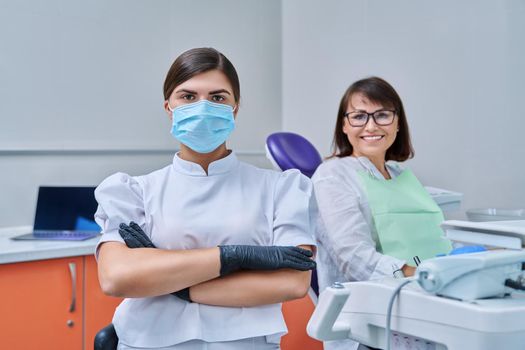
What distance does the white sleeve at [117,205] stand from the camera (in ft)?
3.86

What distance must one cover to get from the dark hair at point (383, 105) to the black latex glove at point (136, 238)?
3.06 ft

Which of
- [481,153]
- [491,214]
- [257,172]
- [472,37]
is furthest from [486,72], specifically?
[257,172]

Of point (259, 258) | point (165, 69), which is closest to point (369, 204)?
point (259, 258)

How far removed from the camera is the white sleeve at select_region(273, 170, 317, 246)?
1.21 m

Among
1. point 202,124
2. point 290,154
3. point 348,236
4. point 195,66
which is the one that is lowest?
point 348,236

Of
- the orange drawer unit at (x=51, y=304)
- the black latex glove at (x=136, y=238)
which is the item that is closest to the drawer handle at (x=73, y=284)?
the orange drawer unit at (x=51, y=304)

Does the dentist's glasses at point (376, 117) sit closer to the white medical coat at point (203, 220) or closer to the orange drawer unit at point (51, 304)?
the white medical coat at point (203, 220)

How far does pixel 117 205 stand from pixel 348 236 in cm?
73

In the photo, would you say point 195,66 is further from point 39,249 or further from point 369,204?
point 39,249

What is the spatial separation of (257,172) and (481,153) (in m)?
1.53

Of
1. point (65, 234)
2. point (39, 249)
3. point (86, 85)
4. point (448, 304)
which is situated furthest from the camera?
point (86, 85)

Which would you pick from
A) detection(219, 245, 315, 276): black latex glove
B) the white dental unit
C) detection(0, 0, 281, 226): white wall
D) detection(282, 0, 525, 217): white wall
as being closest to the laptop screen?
detection(0, 0, 281, 226): white wall

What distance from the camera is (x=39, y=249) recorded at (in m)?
1.86

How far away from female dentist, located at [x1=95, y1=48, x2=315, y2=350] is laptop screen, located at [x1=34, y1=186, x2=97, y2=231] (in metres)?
1.08
